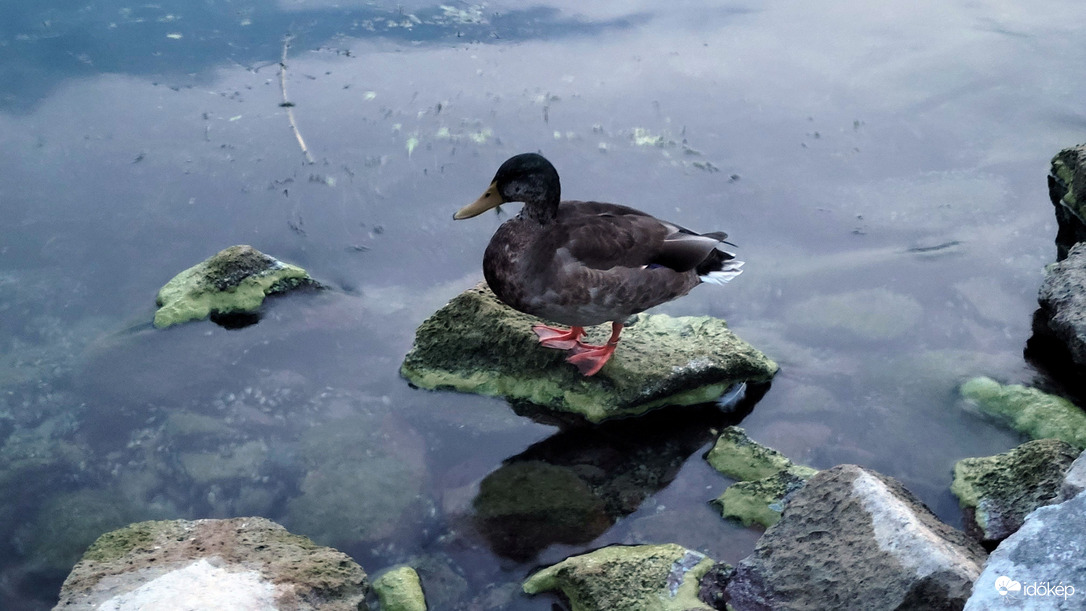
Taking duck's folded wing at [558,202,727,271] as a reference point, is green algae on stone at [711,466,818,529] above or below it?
below

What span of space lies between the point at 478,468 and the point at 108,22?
17.2 ft

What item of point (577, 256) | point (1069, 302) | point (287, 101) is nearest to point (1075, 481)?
point (1069, 302)

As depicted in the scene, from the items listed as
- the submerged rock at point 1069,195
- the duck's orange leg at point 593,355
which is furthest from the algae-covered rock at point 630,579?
the submerged rock at point 1069,195

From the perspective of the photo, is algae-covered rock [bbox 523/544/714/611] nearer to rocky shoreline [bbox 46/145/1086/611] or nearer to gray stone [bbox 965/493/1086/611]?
rocky shoreline [bbox 46/145/1086/611]

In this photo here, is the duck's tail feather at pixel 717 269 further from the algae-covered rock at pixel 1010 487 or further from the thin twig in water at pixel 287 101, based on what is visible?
the thin twig in water at pixel 287 101

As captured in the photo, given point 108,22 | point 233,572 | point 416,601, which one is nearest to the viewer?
point 233,572

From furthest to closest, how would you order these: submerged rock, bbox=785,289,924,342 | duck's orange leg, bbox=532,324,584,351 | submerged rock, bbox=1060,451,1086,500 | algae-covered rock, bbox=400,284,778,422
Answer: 1. submerged rock, bbox=785,289,924,342
2. duck's orange leg, bbox=532,324,584,351
3. algae-covered rock, bbox=400,284,778,422
4. submerged rock, bbox=1060,451,1086,500

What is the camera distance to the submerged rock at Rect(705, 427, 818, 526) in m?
3.77

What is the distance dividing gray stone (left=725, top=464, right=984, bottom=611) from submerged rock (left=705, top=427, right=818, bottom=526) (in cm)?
43

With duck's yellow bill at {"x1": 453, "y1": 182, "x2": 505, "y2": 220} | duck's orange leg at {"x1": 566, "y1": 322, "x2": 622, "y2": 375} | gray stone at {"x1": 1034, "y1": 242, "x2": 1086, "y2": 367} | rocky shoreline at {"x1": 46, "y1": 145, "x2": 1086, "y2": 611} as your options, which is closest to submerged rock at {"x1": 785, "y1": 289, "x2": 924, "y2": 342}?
rocky shoreline at {"x1": 46, "y1": 145, "x2": 1086, "y2": 611}

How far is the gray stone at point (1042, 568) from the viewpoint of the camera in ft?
7.20

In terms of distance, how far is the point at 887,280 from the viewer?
523cm

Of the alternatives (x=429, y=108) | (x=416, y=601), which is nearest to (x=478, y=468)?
(x=416, y=601)

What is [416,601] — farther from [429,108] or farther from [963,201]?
[963,201]
